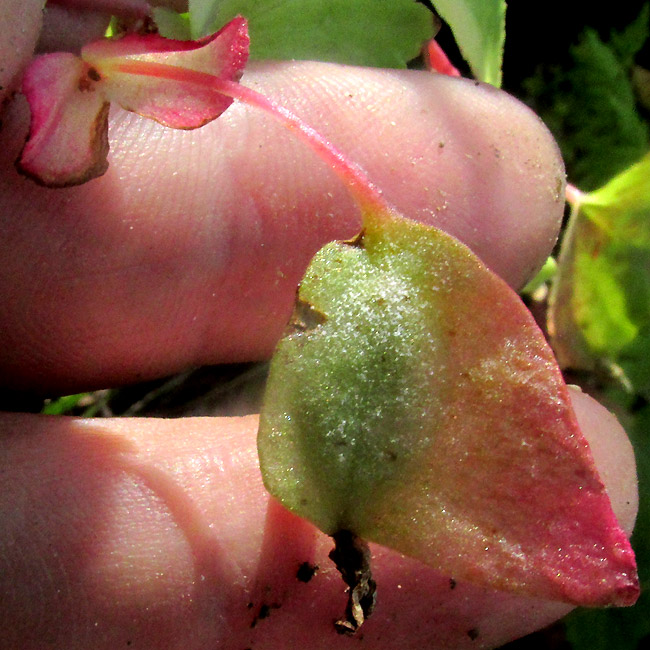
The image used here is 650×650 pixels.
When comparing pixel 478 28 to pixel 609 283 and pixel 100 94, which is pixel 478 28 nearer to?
pixel 609 283

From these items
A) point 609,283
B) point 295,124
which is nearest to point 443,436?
point 295,124

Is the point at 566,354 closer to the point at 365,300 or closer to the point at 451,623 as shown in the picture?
the point at 451,623

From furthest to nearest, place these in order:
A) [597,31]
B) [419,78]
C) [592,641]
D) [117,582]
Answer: [597,31] < [592,641] < [419,78] < [117,582]

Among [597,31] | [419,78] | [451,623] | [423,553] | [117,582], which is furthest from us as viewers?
[597,31]

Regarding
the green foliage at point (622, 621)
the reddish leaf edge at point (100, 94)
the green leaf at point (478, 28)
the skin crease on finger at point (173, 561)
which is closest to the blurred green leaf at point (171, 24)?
the reddish leaf edge at point (100, 94)

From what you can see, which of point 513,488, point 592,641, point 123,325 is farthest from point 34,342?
point 592,641

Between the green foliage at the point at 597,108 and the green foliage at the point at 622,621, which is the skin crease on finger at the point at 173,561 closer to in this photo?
the green foliage at the point at 622,621

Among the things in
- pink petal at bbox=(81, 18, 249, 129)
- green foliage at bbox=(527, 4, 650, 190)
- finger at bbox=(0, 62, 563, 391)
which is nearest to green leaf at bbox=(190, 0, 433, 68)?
finger at bbox=(0, 62, 563, 391)
